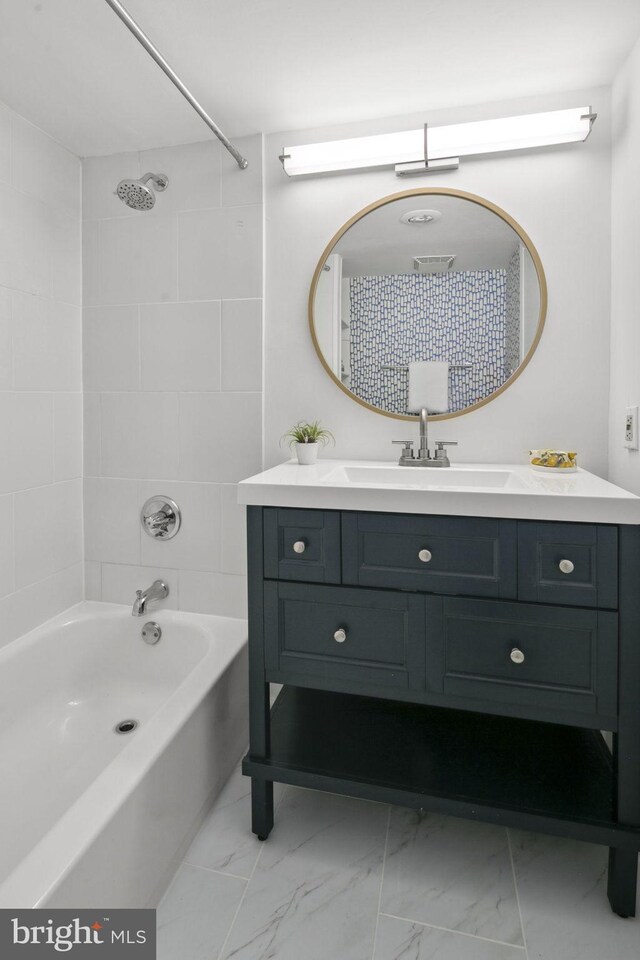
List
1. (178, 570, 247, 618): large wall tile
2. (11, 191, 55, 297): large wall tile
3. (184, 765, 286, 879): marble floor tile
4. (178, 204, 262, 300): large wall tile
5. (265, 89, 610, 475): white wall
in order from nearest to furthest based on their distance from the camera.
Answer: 1. (184, 765, 286, 879): marble floor tile
2. (265, 89, 610, 475): white wall
3. (11, 191, 55, 297): large wall tile
4. (178, 204, 262, 300): large wall tile
5. (178, 570, 247, 618): large wall tile

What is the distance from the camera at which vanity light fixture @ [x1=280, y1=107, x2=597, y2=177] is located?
162cm

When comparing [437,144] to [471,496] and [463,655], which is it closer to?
[471,496]

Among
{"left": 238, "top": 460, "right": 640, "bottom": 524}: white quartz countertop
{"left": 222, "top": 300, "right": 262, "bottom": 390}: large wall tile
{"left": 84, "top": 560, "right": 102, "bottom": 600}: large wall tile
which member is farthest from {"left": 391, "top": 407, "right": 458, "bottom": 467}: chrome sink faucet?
{"left": 84, "top": 560, "right": 102, "bottom": 600}: large wall tile

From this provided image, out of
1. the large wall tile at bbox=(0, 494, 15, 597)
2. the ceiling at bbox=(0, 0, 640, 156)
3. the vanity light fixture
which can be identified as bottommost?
the large wall tile at bbox=(0, 494, 15, 597)

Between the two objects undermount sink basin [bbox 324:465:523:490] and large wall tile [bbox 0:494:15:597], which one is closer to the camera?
undermount sink basin [bbox 324:465:523:490]

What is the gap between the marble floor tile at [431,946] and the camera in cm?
115

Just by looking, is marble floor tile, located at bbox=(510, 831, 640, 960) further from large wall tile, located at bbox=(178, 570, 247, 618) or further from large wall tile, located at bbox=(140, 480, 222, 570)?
large wall tile, located at bbox=(140, 480, 222, 570)

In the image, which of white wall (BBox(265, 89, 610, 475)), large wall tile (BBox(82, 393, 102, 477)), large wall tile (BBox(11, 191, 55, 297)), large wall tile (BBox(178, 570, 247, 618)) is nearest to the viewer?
white wall (BBox(265, 89, 610, 475))

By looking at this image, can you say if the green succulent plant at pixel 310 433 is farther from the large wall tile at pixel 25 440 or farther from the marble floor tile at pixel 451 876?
the marble floor tile at pixel 451 876

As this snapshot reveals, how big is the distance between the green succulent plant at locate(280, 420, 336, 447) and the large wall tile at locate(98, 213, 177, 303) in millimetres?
677

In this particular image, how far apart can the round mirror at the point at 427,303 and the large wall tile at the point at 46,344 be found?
945 millimetres

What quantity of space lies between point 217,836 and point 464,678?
0.84 m

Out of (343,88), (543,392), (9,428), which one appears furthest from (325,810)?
(343,88)

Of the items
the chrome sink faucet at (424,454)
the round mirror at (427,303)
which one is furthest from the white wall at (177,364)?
the chrome sink faucet at (424,454)
